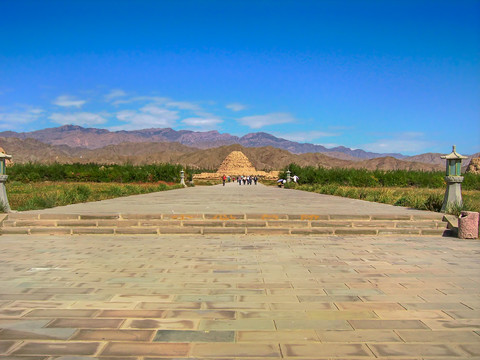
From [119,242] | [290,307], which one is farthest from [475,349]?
[119,242]

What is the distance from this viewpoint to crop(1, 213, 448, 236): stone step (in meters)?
7.86

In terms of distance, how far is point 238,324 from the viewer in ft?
10.5

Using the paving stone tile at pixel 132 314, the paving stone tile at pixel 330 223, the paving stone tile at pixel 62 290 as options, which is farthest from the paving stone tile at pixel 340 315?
the paving stone tile at pixel 330 223

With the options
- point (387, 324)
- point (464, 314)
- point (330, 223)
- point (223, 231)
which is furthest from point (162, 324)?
point (330, 223)

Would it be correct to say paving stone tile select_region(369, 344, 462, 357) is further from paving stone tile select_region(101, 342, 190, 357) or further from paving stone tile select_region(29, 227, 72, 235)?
paving stone tile select_region(29, 227, 72, 235)

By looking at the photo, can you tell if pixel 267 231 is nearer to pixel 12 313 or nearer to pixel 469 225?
pixel 469 225

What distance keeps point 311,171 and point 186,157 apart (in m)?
116

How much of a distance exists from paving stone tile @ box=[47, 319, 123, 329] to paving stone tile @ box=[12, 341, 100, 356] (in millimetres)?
288

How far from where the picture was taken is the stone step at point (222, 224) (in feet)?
25.8

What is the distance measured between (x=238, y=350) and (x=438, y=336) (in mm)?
1692

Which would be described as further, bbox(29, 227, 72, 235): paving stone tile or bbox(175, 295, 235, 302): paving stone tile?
bbox(29, 227, 72, 235): paving stone tile

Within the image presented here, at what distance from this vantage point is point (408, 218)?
8375 mm

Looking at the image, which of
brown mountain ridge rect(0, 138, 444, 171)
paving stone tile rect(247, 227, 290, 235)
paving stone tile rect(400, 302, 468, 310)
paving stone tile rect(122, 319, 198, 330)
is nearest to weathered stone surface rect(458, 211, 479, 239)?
paving stone tile rect(247, 227, 290, 235)

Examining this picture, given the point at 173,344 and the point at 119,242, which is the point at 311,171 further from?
the point at 173,344
